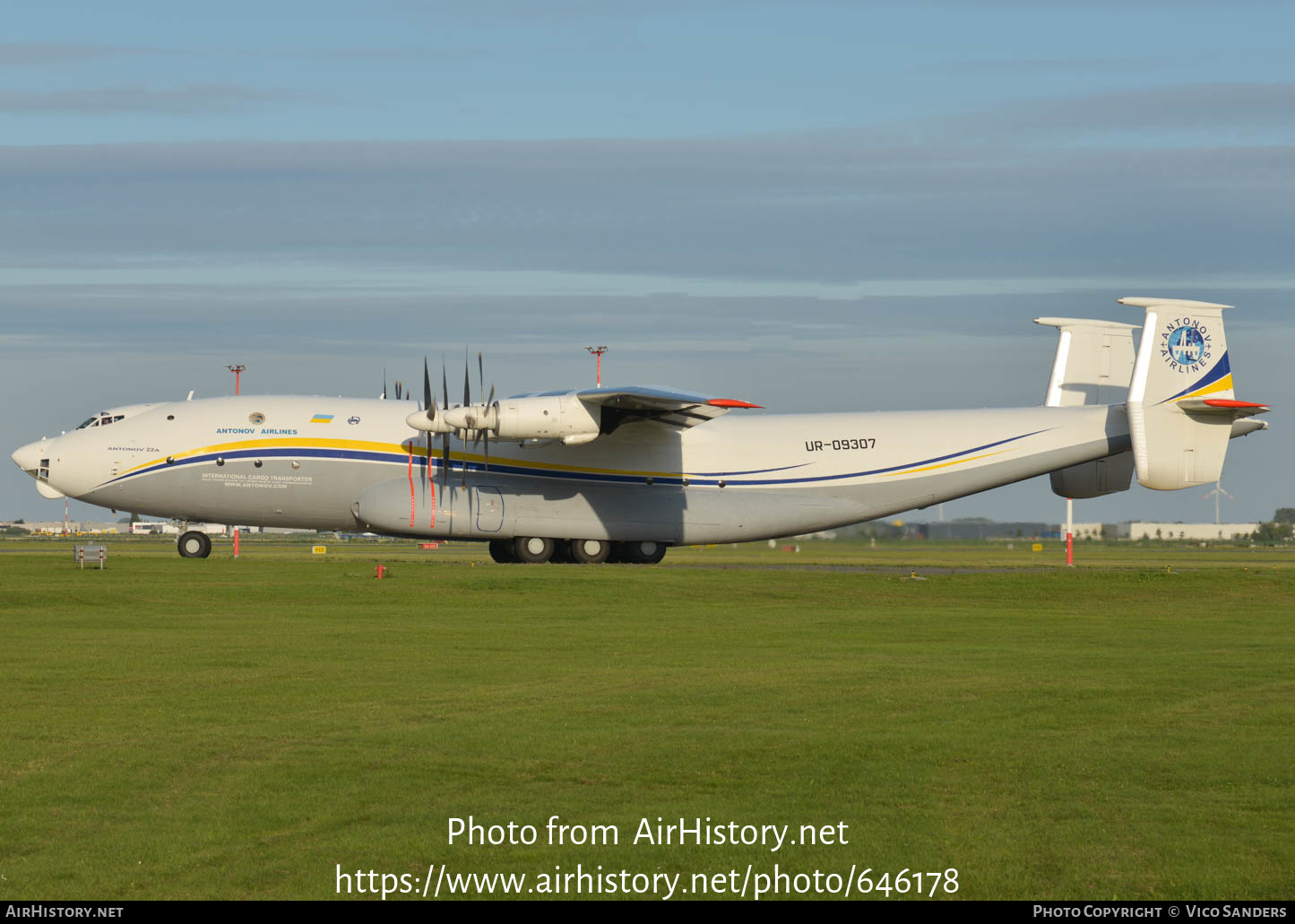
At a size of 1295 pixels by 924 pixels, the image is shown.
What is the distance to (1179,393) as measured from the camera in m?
41.8

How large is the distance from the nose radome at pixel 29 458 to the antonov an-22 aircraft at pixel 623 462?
0.05 m

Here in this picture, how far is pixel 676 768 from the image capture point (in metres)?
11.9

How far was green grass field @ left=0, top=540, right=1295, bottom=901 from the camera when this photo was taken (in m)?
9.02

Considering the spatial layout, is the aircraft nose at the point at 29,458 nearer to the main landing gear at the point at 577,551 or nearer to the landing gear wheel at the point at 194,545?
the landing gear wheel at the point at 194,545

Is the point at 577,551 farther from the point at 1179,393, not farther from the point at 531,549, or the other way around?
the point at 1179,393

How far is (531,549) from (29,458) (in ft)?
51.3

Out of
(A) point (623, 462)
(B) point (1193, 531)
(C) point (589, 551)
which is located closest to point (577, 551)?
(C) point (589, 551)

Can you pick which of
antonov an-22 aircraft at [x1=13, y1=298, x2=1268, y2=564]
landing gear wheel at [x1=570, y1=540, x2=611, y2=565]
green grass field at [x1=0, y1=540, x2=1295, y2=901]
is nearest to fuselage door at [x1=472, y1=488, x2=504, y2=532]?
antonov an-22 aircraft at [x1=13, y1=298, x2=1268, y2=564]

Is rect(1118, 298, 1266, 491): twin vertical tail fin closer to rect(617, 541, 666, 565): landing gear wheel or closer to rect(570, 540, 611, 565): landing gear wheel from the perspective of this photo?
rect(617, 541, 666, 565): landing gear wheel

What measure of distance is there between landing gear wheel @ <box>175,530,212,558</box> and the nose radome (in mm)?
4871

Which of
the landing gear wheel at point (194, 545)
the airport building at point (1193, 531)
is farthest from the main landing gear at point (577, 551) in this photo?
the airport building at point (1193, 531)

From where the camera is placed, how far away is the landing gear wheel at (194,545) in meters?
42.5

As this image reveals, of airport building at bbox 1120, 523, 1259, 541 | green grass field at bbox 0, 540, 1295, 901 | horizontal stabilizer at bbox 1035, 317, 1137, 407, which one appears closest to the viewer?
green grass field at bbox 0, 540, 1295, 901
